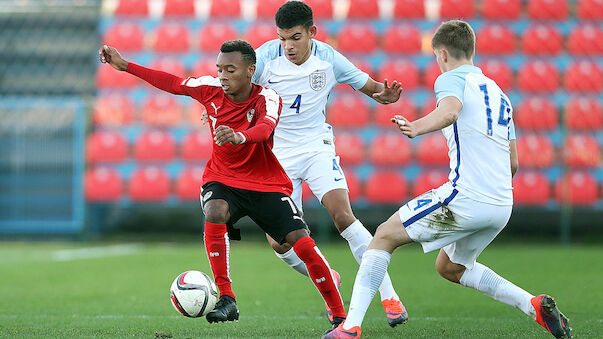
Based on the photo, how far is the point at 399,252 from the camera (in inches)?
496

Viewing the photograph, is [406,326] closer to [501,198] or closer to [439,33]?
[501,198]

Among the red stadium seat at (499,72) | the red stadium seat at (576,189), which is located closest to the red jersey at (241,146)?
the red stadium seat at (576,189)

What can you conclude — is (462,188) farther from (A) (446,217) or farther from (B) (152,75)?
(B) (152,75)

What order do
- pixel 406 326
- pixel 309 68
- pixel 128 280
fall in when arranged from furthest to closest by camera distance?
pixel 128 280, pixel 309 68, pixel 406 326

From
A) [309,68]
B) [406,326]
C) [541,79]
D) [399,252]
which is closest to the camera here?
[406,326]

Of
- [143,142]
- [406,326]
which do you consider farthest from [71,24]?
[406,326]

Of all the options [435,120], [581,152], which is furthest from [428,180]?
[435,120]

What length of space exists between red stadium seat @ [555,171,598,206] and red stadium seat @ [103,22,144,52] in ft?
27.7

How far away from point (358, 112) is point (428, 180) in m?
1.84

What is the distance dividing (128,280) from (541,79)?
9635mm

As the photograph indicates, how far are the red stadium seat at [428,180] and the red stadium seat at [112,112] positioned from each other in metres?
5.60

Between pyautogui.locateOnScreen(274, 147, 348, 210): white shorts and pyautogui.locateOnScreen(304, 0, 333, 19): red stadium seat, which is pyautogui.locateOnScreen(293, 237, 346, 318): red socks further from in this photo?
pyautogui.locateOnScreen(304, 0, 333, 19): red stadium seat

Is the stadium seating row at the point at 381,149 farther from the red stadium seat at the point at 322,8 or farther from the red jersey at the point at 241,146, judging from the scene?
the red jersey at the point at 241,146

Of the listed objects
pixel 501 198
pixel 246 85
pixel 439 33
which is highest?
pixel 439 33
